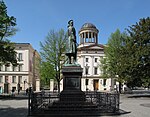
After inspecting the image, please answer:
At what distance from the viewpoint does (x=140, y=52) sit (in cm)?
3481

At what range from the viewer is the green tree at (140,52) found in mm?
34594

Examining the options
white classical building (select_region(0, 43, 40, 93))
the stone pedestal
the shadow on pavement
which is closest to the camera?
the shadow on pavement

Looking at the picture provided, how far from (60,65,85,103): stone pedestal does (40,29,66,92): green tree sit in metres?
27.3

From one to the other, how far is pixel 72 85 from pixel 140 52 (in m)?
19.0

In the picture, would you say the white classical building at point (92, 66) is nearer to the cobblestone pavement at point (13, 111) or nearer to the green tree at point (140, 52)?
the green tree at point (140, 52)

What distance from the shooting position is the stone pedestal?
17891 mm

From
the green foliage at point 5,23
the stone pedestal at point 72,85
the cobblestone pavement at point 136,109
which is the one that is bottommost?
the cobblestone pavement at point 136,109

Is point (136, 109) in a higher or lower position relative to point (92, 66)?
lower

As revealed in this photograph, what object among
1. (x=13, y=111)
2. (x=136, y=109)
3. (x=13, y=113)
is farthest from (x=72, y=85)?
(x=136, y=109)

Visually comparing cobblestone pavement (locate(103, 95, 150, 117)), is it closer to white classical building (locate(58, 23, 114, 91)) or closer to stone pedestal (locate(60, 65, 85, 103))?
stone pedestal (locate(60, 65, 85, 103))

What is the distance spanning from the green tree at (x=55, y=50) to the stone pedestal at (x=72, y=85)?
27258mm

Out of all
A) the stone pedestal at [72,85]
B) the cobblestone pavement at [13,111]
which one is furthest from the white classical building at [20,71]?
the stone pedestal at [72,85]

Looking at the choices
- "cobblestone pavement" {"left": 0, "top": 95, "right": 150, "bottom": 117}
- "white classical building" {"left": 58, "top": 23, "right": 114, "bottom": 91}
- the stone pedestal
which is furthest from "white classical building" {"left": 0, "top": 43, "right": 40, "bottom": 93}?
the stone pedestal

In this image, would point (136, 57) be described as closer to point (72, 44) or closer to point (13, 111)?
point (72, 44)
